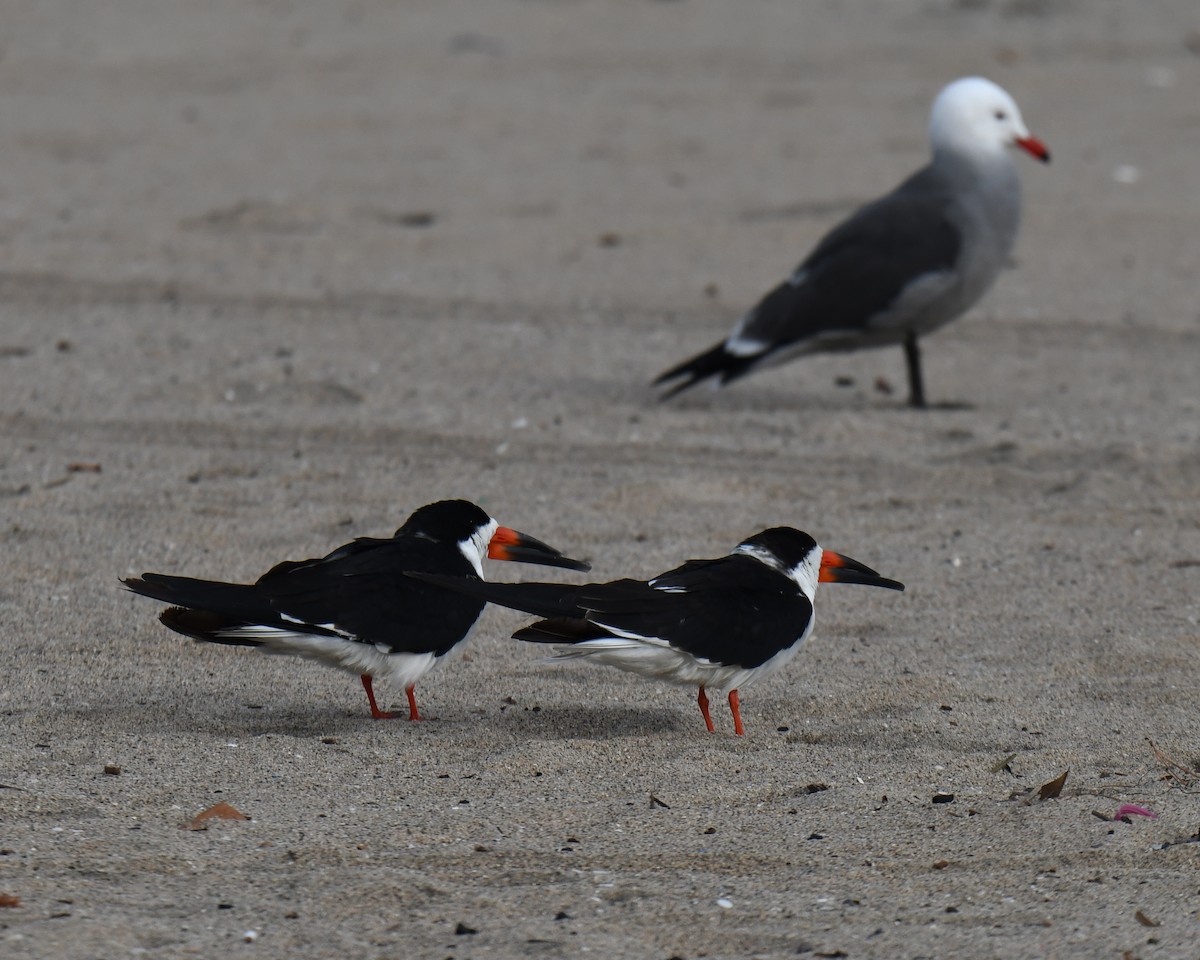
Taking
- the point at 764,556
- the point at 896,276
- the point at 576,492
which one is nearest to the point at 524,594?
the point at 764,556

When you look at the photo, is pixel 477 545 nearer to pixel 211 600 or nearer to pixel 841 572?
pixel 211 600

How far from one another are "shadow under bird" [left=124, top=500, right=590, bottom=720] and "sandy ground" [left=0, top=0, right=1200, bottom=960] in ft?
0.63

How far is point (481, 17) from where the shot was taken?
1622 cm

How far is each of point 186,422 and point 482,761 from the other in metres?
3.27

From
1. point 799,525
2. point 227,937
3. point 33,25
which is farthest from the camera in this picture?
point 33,25

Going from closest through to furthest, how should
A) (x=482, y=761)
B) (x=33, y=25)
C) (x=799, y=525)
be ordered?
(x=482, y=761) < (x=799, y=525) < (x=33, y=25)

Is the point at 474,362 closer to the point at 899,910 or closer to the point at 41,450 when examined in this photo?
the point at 41,450

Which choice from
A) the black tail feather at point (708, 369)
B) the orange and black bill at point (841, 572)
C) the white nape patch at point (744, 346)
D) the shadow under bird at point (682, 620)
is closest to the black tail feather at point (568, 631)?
the shadow under bird at point (682, 620)

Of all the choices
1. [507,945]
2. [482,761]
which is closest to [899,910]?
[507,945]

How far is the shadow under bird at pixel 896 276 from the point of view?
7.78m

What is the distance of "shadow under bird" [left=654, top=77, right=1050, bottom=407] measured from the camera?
25.5ft

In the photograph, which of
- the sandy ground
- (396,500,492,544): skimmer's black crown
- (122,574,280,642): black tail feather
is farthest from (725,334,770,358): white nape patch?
(122,574,280,642): black tail feather

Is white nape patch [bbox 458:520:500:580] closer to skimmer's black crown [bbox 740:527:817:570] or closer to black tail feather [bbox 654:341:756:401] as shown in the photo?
skimmer's black crown [bbox 740:527:817:570]

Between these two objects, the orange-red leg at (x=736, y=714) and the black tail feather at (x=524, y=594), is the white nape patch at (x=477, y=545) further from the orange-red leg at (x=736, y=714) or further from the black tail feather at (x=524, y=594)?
the orange-red leg at (x=736, y=714)
